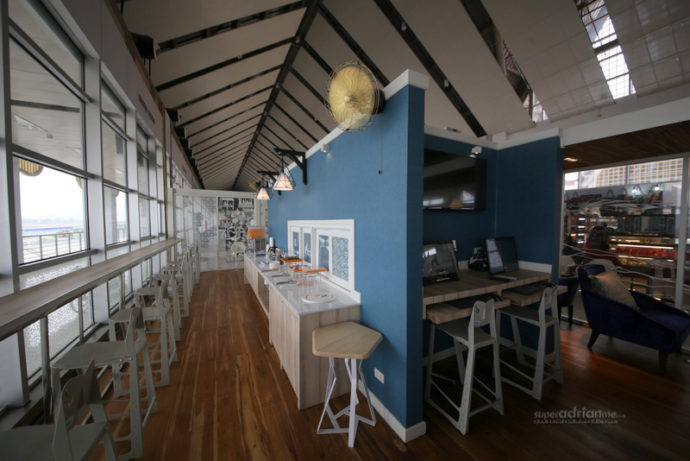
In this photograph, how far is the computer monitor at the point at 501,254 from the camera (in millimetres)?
2395

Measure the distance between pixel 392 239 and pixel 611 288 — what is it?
120 inches

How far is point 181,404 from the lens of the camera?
6.34 feet

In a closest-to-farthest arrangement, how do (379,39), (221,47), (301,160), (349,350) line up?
(349,350) < (221,47) < (301,160) < (379,39)

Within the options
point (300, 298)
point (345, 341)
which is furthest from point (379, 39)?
point (345, 341)

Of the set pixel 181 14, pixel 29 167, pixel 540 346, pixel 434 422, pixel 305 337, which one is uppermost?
pixel 181 14

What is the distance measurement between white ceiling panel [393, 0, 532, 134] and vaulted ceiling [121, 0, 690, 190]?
0.02 meters

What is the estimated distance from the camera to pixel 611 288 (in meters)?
2.76

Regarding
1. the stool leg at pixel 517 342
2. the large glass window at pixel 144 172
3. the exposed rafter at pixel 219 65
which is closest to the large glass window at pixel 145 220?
the large glass window at pixel 144 172

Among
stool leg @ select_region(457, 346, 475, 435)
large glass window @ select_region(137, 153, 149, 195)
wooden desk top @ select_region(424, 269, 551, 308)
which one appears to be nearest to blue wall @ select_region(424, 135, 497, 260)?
wooden desk top @ select_region(424, 269, 551, 308)

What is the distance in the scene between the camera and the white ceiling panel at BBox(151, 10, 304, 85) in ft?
10.7

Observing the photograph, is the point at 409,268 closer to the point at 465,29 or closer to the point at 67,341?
the point at 67,341

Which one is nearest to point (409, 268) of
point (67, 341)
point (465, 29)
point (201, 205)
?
point (67, 341)

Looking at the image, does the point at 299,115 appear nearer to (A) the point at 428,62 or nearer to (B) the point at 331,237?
(A) the point at 428,62

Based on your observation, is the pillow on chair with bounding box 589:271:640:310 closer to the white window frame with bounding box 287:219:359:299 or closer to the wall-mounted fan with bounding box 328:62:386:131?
the white window frame with bounding box 287:219:359:299
